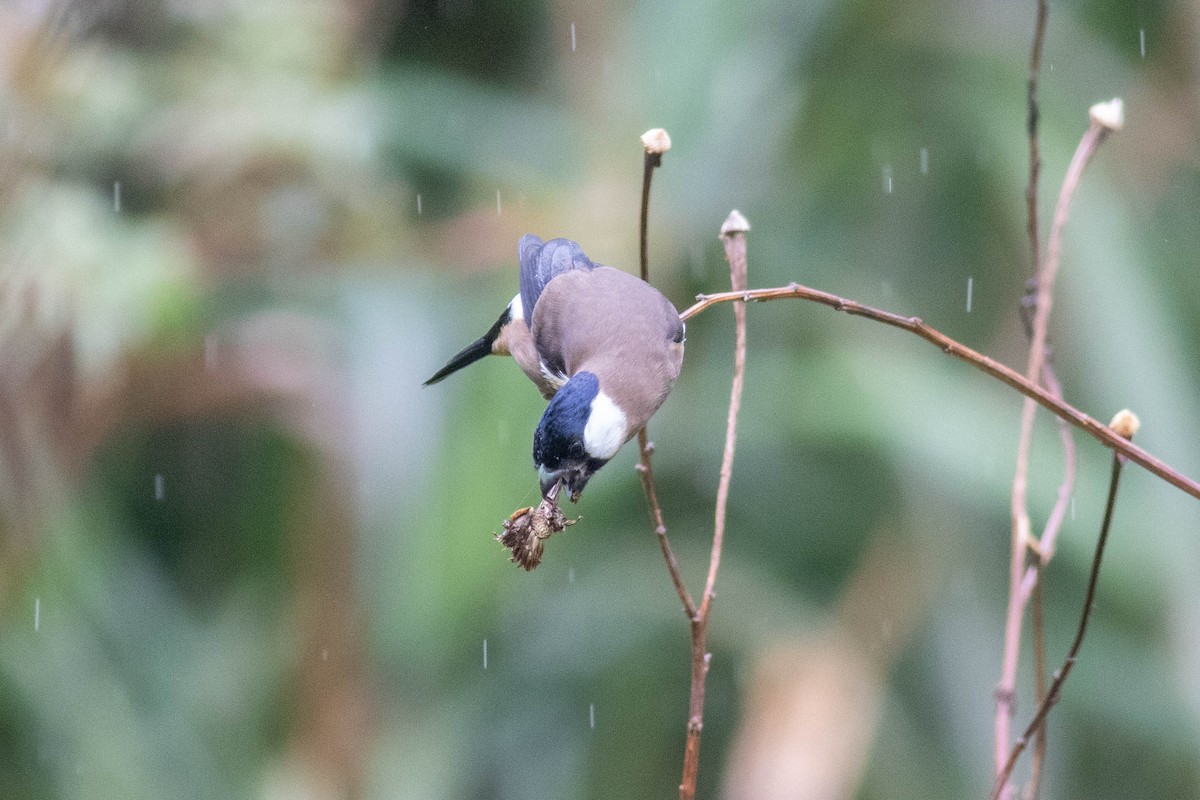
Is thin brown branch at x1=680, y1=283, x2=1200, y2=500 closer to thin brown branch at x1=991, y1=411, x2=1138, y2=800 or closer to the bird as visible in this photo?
thin brown branch at x1=991, y1=411, x2=1138, y2=800

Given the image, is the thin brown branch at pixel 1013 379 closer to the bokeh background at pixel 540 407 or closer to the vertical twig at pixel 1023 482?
the vertical twig at pixel 1023 482

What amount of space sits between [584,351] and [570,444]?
27 cm

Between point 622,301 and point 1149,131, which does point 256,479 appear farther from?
point 1149,131

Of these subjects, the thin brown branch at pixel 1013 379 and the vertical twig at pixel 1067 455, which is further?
the vertical twig at pixel 1067 455

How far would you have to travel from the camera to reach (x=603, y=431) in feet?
3.79

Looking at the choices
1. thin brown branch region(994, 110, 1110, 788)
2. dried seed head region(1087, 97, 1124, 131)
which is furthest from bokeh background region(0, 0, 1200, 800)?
dried seed head region(1087, 97, 1124, 131)

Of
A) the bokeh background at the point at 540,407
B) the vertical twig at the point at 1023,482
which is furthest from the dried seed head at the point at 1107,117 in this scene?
the bokeh background at the point at 540,407

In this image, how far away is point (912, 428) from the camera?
2.55m

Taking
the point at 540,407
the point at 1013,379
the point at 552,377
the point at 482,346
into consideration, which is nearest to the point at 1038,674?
the point at 1013,379

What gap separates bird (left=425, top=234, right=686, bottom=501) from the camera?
45.1 inches

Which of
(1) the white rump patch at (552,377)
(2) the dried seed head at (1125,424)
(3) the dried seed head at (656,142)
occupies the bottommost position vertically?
(1) the white rump patch at (552,377)

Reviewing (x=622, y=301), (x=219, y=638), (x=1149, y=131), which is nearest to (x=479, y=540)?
(x=219, y=638)

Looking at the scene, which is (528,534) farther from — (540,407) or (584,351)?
(540,407)

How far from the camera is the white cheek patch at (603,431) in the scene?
3.76ft
